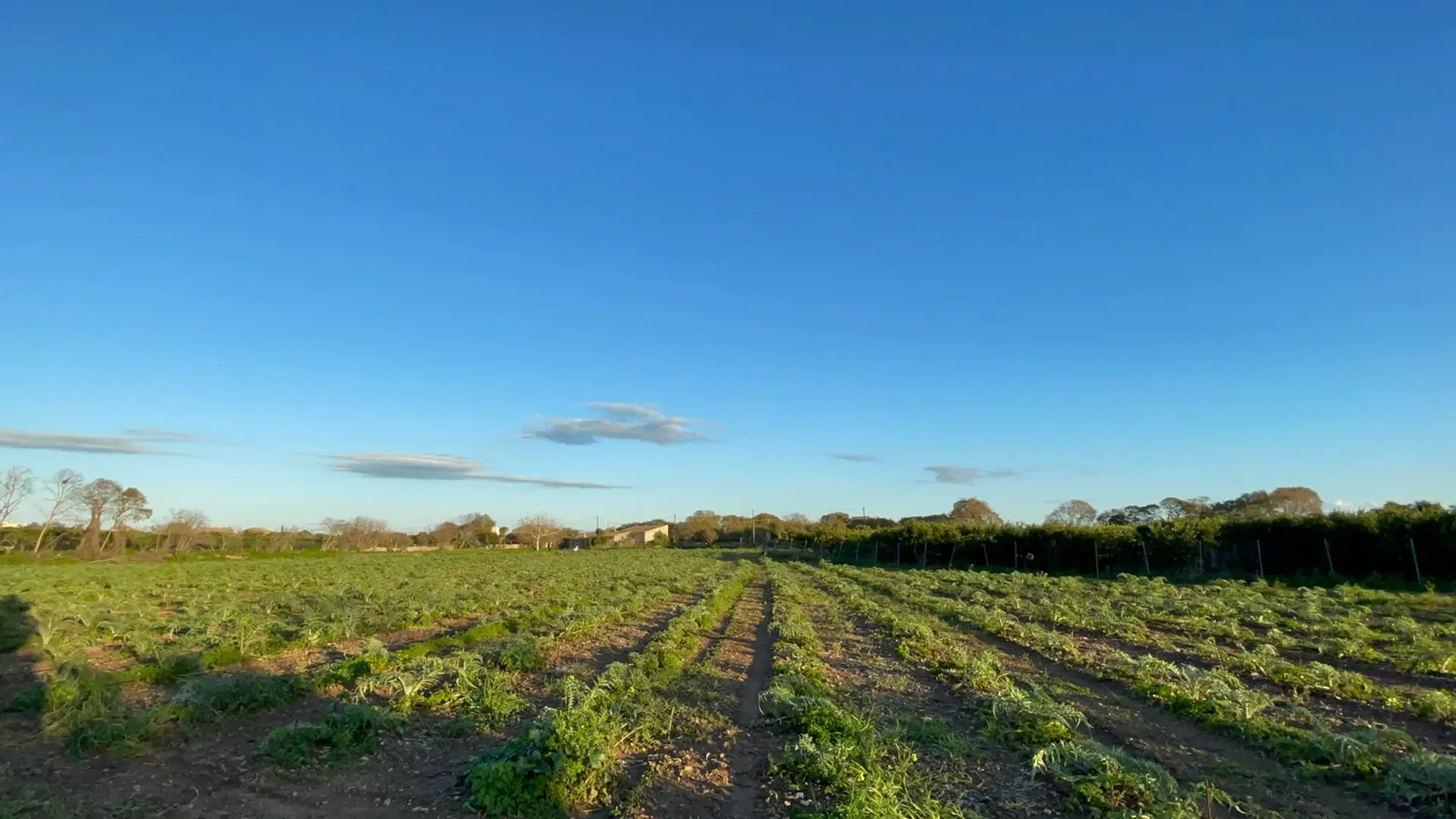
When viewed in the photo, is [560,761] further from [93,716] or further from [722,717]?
[93,716]

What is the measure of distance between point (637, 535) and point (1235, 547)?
12178 centimetres

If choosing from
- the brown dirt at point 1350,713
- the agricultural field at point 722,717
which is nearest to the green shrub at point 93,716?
the agricultural field at point 722,717

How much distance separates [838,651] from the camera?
15.0m

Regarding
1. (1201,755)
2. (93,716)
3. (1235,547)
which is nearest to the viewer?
(93,716)

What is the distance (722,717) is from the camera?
970cm

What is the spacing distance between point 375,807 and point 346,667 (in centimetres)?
532

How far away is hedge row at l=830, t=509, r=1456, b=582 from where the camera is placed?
28.3 m

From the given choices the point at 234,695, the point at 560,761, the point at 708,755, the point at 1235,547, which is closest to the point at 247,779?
the point at 234,695

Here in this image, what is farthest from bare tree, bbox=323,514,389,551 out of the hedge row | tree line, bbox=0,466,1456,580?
the hedge row

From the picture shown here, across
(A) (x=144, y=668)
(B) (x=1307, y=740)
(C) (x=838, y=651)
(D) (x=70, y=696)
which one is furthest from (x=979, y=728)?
(A) (x=144, y=668)

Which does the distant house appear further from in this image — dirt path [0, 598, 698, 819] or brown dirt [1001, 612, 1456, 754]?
dirt path [0, 598, 698, 819]

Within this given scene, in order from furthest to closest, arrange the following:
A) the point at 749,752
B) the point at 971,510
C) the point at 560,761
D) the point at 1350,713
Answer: the point at 971,510
the point at 1350,713
the point at 749,752
the point at 560,761

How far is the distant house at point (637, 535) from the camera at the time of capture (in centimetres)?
13480

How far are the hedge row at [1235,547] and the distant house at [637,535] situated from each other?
292ft
